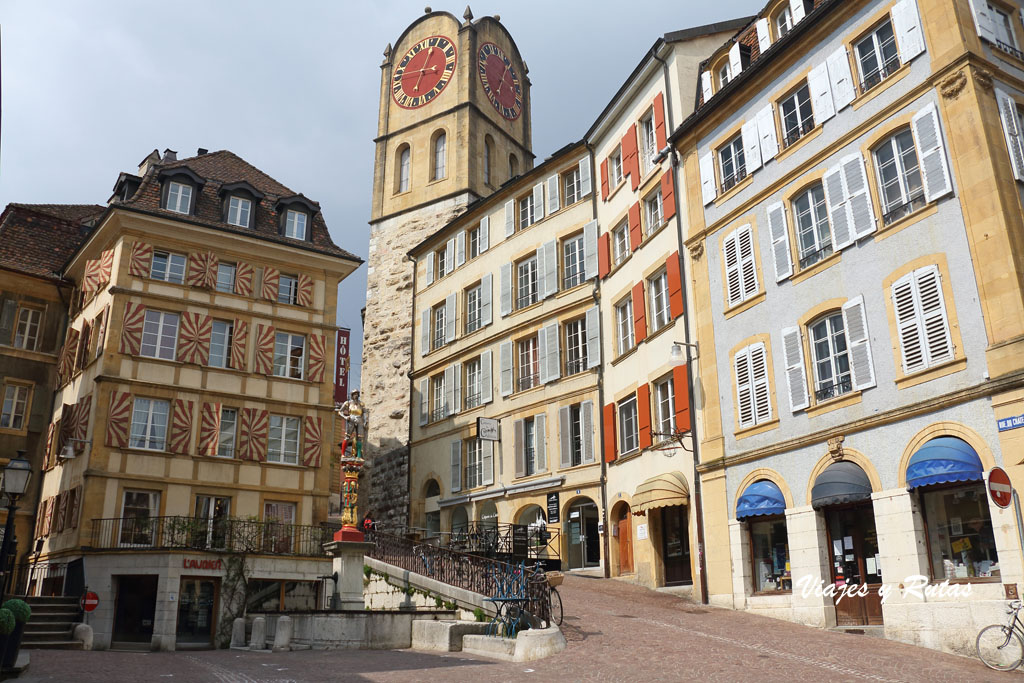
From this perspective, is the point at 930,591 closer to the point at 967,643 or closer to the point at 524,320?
the point at 967,643

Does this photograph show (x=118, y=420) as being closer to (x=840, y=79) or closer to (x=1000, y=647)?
(x=840, y=79)

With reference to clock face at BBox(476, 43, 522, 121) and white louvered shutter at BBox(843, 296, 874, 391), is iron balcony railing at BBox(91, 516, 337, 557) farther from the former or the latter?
clock face at BBox(476, 43, 522, 121)

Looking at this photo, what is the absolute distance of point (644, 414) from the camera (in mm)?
22344

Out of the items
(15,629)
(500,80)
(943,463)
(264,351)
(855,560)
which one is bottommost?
(15,629)

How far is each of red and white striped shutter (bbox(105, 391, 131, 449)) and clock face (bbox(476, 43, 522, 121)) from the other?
75.8 ft

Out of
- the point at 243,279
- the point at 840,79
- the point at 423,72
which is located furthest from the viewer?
the point at 423,72

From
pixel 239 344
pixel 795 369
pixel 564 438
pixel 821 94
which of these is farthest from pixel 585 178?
pixel 795 369

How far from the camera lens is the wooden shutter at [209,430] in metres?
24.5

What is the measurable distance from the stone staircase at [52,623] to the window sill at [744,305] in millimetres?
15865

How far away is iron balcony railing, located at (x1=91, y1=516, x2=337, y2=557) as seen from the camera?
73.0ft

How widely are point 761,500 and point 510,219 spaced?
53.7 feet

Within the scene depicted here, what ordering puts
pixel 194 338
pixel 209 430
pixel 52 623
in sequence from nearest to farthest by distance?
pixel 52 623 → pixel 209 430 → pixel 194 338

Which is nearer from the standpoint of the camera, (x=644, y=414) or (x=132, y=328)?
(x=644, y=414)

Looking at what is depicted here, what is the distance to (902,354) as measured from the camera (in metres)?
14.7
